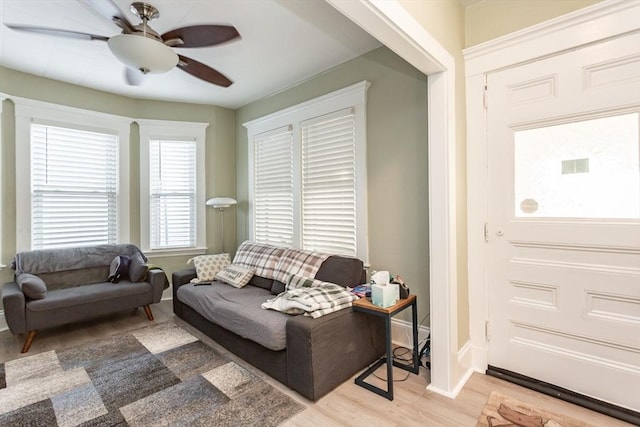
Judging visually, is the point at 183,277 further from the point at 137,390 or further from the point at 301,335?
the point at 301,335

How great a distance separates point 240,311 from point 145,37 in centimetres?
204

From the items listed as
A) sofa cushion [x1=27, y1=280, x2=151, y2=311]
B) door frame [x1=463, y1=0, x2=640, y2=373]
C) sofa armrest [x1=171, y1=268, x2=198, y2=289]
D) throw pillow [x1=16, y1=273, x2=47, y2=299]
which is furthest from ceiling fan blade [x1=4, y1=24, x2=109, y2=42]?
door frame [x1=463, y1=0, x2=640, y2=373]

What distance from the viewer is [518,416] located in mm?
1834

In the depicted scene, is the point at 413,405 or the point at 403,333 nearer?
the point at 413,405

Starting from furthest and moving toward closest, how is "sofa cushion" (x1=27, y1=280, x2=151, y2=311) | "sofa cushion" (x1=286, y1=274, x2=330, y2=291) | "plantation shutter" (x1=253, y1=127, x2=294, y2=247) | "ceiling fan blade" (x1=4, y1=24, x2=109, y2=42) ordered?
"plantation shutter" (x1=253, y1=127, x2=294, y2=247), "sofa cushion" (x1=27, y1=280, x2=151, y2=311), "sofa cushion" (x1=286, y1=274, x2=330, y2=291), "ceiling fan blade" (x1=4, y1=24, x2=109, y2=42)

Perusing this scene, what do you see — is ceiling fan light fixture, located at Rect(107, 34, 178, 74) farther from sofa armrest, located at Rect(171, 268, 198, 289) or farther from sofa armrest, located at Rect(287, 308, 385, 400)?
sofa armrest, located at Rect(171, 268, 198, 289)

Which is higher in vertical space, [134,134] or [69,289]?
[134,134]

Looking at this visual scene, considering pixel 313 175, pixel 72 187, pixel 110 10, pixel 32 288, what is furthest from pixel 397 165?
pixel 72 187

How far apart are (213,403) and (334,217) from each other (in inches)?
76.8

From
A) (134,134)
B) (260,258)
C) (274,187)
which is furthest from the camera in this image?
(134,134)

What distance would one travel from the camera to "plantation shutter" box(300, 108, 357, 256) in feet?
10.3

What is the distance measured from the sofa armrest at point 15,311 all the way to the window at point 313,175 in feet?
7.92

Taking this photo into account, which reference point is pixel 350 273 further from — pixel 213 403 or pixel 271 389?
pixel 213 403

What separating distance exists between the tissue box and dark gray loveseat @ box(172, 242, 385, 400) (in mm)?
264
